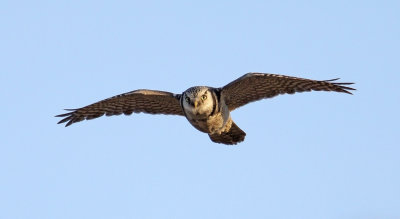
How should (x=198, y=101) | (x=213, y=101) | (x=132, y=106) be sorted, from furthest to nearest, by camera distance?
(x=132, y=106)
(x=213, y=101)
(x=198, y=101)

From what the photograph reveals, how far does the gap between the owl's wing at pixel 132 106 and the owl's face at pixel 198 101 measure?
1.07 m

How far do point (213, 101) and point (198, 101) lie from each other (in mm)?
633

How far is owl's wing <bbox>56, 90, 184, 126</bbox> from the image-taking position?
2312 centimetres

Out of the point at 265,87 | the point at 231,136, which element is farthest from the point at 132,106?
the point at 265,87

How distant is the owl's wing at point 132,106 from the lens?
2312 cm

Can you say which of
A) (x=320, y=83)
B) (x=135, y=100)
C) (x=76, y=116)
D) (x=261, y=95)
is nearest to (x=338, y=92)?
(x=320, y=83)

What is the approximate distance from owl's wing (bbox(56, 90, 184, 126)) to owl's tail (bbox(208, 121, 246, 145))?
4.01 ft

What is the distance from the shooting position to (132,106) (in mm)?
24234

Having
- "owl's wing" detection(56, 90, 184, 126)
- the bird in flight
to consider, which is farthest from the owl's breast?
"owl's wing" detection(56, 90, 184, 126)

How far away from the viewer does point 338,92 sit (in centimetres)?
2231

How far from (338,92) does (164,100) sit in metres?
4.79

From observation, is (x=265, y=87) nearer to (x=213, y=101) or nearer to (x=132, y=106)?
(x=213, y=101)

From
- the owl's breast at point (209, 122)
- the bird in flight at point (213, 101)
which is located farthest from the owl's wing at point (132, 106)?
the owl's breast at point (209, 122)

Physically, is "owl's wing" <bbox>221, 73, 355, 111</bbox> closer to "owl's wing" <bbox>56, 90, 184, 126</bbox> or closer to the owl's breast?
the owl's breast
